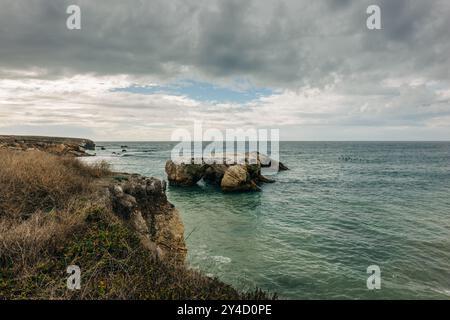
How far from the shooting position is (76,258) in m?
5.03

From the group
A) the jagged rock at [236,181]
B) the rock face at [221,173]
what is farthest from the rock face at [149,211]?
the rock face at [221,173]

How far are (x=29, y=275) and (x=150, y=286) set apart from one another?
6.49 feet

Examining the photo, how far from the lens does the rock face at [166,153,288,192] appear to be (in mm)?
29769

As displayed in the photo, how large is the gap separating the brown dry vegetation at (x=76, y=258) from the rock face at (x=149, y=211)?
1711 mm

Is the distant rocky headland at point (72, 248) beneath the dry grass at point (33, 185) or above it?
beneath

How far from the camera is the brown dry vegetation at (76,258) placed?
4.38 meters

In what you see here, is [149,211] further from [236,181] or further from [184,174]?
[184,174]

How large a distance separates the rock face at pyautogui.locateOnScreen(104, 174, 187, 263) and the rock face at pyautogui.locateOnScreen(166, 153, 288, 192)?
58.7 feet

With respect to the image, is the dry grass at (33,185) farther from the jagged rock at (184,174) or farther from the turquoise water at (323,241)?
the jagged rock at (184,174)

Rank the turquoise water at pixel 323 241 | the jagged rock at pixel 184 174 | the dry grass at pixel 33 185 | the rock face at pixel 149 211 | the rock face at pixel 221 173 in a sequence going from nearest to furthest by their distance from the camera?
1. the dry grass at pixel 33 185
2. the rock face at pixel 149 211
3. the turquoise water at pixel 323 241
4. the rock face at pixel 221 173
5. the jagged rock at pixel 184 174

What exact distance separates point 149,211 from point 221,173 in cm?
2247

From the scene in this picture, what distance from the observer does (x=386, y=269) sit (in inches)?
453

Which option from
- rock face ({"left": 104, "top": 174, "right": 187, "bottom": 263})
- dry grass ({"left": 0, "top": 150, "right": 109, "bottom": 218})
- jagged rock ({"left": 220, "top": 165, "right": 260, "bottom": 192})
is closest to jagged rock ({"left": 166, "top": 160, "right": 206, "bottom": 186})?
jagged rock ({"left": 220, "top": 165, "right": 260, "bottom": 192})

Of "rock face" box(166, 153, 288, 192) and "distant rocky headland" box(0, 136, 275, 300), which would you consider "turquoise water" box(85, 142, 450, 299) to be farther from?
"distant rocky headland" box(0, 136, 275, 300)
